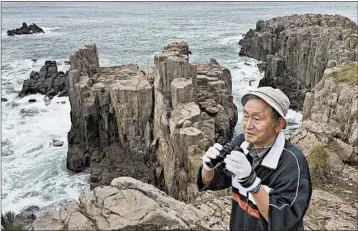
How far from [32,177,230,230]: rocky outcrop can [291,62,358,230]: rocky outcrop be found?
226 centimetres

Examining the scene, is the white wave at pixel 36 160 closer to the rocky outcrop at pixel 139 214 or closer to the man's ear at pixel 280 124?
the rocky outcrop at pixel 139 214

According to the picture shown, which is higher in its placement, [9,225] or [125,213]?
[125,213]

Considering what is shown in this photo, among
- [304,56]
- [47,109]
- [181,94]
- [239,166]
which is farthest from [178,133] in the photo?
[304,56]

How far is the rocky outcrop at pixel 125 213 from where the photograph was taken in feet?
19.1

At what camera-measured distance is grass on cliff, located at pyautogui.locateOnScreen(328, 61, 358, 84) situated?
1450 cm

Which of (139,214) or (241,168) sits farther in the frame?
(139,214)

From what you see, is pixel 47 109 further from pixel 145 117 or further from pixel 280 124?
pixel 280 124

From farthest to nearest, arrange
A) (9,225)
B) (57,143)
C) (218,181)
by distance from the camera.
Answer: (57,143), (9,225), (218,181)

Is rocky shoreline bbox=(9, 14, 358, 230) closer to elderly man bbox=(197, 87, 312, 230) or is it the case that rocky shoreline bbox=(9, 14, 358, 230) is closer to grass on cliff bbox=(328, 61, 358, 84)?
grass on cliff bbox=(328, 61, 358, 84)

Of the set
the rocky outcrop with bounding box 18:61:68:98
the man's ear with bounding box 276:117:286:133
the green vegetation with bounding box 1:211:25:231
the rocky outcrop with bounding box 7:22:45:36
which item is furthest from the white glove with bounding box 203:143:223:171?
the rocky outcrop with bounding box 7:22:45:36

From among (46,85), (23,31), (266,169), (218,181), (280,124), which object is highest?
(280,124)

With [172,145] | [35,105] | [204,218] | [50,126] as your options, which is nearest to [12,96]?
[35,105]

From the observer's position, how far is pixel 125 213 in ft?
19.8

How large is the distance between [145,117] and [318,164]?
50.3 feet
